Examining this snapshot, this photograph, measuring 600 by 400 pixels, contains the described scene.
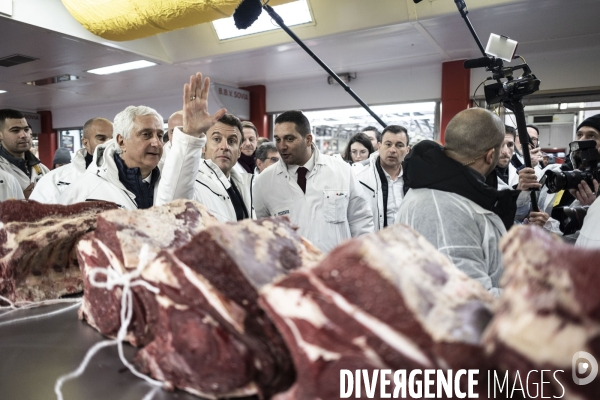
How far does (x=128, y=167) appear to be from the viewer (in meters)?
2.30

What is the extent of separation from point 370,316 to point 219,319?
319 millimetres

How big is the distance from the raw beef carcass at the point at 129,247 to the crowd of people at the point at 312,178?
742mm

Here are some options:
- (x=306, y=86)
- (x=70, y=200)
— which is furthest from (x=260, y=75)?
(x=70, y=200)

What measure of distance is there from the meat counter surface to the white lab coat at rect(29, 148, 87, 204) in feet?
6.70

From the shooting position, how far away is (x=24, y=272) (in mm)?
1410

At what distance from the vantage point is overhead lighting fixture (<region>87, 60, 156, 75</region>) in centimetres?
707

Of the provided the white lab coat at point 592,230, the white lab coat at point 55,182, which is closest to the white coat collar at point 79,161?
the white lab coat at point 55,182

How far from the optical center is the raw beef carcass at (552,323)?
0.52 m

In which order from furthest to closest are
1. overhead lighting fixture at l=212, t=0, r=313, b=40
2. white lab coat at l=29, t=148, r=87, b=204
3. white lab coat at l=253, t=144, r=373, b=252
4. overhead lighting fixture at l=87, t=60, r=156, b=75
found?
overhead lighting fixture at l=87, t=60, r=156, b=75 < overhead lighting fixture at l=212, t=0, r=313, b=40 < white lab coat at l=29, t=148, r=87, b=204 < white lab coat at l=253, t=144, r=373, b=252

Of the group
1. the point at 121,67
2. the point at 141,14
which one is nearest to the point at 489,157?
the point at 141,14

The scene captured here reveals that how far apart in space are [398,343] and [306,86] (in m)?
8.10

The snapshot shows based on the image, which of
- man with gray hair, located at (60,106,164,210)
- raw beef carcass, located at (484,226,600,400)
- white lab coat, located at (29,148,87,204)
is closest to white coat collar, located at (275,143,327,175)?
man with gray hair, located at (60,106,164,210)

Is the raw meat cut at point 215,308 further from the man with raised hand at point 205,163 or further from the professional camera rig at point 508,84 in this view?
the professional camera rig at point 508,84

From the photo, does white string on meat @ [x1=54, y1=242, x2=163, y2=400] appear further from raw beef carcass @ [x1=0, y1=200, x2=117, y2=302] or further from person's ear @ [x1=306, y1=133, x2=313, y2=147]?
person's ear @ [x1=306, y1=133, x2=313, y2=147]
